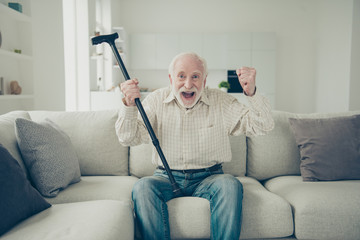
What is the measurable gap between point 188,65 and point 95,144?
2.67 ft

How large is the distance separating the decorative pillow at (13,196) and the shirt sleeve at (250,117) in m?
1.07

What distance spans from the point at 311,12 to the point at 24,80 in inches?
259

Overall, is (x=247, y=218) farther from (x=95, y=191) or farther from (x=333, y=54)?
(x=333, y=54)

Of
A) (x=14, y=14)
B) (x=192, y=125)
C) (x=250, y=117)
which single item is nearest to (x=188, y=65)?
(x=192, y=125)

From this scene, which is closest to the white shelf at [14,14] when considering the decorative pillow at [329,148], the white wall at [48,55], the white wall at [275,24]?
the white wall at [48,55]

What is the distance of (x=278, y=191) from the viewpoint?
183cm

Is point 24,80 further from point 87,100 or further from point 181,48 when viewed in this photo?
point 181,48

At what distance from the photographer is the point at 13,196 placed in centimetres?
115

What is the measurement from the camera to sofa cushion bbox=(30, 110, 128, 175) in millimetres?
2043

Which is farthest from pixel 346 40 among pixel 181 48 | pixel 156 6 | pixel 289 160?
pixel 289 160

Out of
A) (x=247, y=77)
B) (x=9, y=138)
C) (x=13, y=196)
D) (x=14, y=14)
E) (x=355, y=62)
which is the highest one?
(x=14, y=14)

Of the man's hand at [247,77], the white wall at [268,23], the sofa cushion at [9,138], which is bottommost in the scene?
the sofa cushion at [9,138]

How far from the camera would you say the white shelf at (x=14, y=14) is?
106 inches

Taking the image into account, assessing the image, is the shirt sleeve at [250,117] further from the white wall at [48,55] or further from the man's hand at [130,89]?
the white wall at [48,55]
